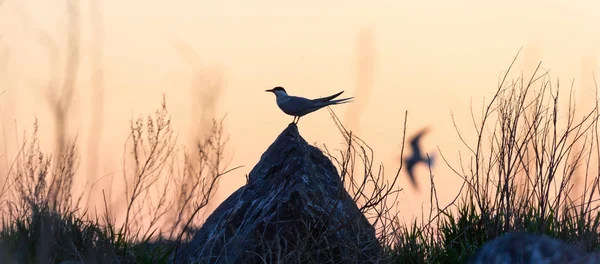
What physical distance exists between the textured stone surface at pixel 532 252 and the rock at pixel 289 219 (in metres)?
1.10

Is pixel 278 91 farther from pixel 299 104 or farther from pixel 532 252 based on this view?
pixel 532 252

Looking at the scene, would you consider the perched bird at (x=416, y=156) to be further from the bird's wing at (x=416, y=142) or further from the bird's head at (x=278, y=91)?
the bird's head at (x=278, y=91)

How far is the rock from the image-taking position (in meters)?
4.94

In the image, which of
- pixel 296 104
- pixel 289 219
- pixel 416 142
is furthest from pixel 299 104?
pixel 289 219

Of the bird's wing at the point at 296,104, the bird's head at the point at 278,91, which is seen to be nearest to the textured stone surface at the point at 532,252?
the bird's wing at the point at 296,104

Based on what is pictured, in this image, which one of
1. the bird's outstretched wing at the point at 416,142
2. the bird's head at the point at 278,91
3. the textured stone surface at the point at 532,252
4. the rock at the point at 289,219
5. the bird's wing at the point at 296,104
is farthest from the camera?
the bird's head at the point at 278,91

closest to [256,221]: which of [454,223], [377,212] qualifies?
[377,212]

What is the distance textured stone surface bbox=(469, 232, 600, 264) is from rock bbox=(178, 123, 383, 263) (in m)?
1.10

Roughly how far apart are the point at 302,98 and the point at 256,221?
81.7 inches

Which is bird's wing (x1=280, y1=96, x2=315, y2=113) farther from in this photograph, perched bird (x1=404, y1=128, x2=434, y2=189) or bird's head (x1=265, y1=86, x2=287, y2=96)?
perched bird (x1=404, y1=128, x2=434, y2=189)

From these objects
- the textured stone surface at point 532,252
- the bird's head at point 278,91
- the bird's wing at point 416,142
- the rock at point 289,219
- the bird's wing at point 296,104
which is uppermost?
the bird's head at point 278,91

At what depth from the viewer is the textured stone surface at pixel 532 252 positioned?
3.59 metres

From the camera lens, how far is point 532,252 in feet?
11.9

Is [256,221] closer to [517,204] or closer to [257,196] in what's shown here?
[257,196]
